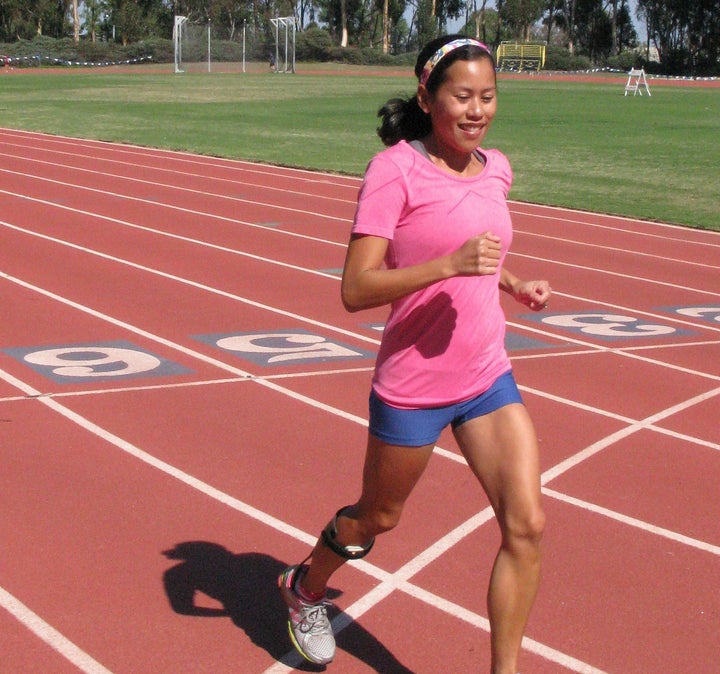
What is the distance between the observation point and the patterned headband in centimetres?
352

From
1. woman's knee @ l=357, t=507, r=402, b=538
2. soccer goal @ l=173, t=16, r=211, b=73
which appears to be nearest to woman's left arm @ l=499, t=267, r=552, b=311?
woman's knee @ l=357, t=507, r=402, b=538

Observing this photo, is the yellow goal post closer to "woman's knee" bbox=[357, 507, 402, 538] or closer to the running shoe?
the running shoe

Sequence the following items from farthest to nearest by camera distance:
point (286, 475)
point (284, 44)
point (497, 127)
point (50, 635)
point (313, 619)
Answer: point (284, 44), point (497, 127), point (286, 475), point (50, 635), point (313, 619)

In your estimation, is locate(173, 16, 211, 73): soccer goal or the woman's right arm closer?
the woman's right arm

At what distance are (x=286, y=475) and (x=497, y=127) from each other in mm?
29011

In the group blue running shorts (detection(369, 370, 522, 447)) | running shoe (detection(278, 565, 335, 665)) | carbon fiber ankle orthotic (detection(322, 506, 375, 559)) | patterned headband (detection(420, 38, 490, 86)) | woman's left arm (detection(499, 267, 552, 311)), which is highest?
patterned headband (detection(420, 38, 490, 86))

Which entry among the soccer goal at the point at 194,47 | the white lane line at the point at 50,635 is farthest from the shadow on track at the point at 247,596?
the soccer goal at the point at 194,47

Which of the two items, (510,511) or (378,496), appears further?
(378,496)

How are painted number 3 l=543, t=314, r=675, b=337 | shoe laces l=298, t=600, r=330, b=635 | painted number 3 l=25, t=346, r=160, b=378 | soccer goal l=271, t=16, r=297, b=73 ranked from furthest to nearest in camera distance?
1. soccer goal l=271, t=16, r=297, b=73
2. painted number 3 l=543, t=314, r=675, b=337
3. painted number 3 l=25, t=346, r=160, b=378
4. shoe laces l=298, t=600, r=330, b=635

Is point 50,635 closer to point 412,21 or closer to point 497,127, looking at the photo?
point 497,127

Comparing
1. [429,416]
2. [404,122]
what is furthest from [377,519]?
[404,122]

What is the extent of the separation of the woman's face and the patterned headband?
5 centimetres

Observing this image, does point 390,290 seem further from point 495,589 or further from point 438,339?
point 495,589

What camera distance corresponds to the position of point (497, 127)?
111ft
